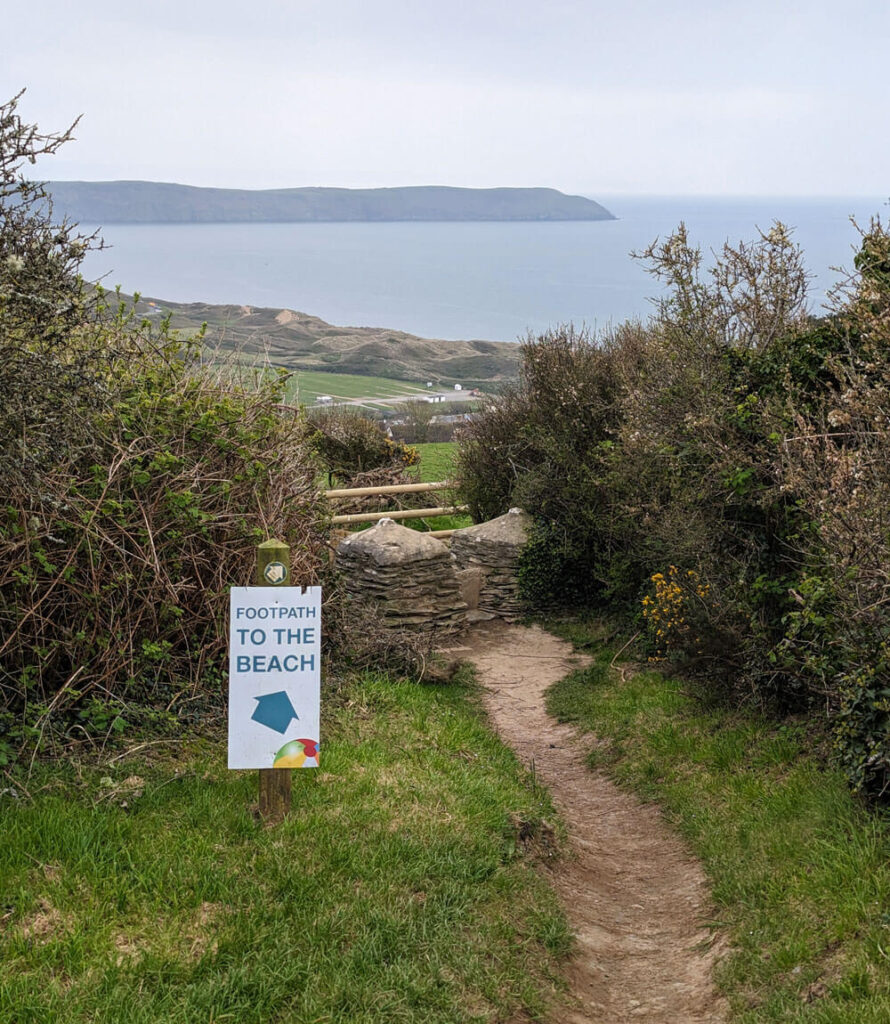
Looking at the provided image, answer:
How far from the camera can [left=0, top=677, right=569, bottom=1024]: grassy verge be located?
13.4 ft

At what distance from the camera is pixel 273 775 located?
5.45 metres

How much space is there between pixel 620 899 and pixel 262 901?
2.44 metres

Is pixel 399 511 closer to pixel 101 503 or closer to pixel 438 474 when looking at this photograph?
pixel 438 474

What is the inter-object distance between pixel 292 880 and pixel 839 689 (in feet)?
10.5

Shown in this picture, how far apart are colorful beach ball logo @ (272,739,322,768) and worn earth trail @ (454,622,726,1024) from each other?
5.55 ft

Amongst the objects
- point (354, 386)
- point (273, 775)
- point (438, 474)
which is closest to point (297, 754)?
point (273, 775)

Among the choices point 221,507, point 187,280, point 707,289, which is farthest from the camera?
Answer: point 187,280

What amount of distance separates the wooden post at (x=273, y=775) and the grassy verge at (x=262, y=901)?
4.0 inches

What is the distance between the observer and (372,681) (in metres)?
8.72

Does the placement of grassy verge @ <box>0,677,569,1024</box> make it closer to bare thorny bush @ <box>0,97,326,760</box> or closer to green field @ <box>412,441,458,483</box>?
bare thorny bush @ <box>0,97,326,760</box>

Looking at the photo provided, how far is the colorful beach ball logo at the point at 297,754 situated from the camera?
211 inches

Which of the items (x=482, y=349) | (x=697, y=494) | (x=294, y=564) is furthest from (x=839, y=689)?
(x=482, y=349)

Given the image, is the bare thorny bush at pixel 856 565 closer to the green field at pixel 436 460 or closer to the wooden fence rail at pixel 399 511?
the wooden fence rail at pixel 399 511

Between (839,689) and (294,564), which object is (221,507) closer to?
(294,564)
